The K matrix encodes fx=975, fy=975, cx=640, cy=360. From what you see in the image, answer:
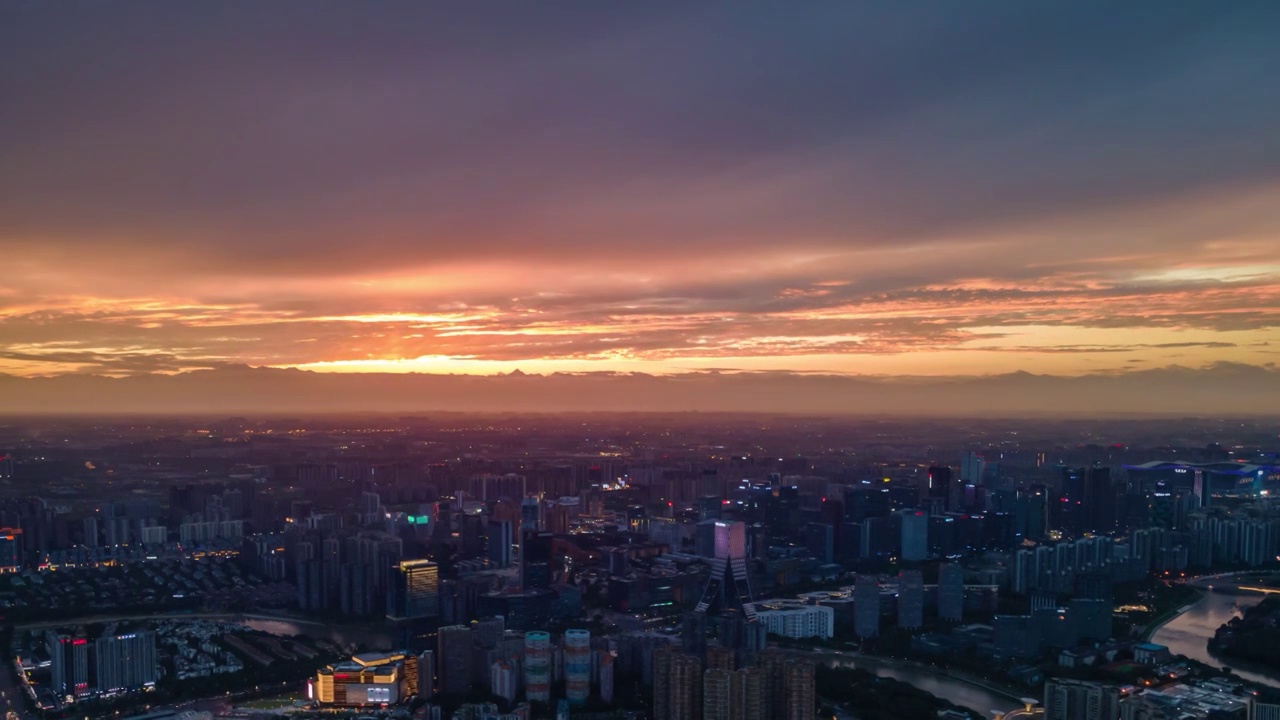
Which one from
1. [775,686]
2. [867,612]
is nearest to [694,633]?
[775,686]

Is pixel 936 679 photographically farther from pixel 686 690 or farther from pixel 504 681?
pixel 504 681

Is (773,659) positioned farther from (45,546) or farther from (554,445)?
(554,445)

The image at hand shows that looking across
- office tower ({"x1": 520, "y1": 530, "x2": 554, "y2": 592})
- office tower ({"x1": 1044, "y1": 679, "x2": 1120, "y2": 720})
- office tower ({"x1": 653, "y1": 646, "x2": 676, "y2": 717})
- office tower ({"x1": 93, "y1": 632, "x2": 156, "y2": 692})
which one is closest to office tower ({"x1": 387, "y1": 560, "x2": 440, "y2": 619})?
office tower ({"x1": 520, "y1": 530, "x2": 554, "y2": 592})

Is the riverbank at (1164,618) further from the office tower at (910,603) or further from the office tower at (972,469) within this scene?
the office tower at (972,469)

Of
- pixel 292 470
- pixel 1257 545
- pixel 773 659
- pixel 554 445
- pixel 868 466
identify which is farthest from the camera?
pixel 554 445

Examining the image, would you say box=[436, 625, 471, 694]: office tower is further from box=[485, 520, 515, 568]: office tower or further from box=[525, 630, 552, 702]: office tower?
box=[485, 520, 515, 568]: office tower

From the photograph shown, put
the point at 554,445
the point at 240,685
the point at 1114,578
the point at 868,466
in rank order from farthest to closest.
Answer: the point at 554,445 < the point at 868,466 < the point at 1114,578 < the point at 240,685

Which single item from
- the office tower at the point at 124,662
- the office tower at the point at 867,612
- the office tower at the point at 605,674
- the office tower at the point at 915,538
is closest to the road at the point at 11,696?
the office tower at the point at 124,662

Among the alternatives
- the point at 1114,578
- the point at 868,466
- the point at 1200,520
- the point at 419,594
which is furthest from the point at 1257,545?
the point at 419,594
